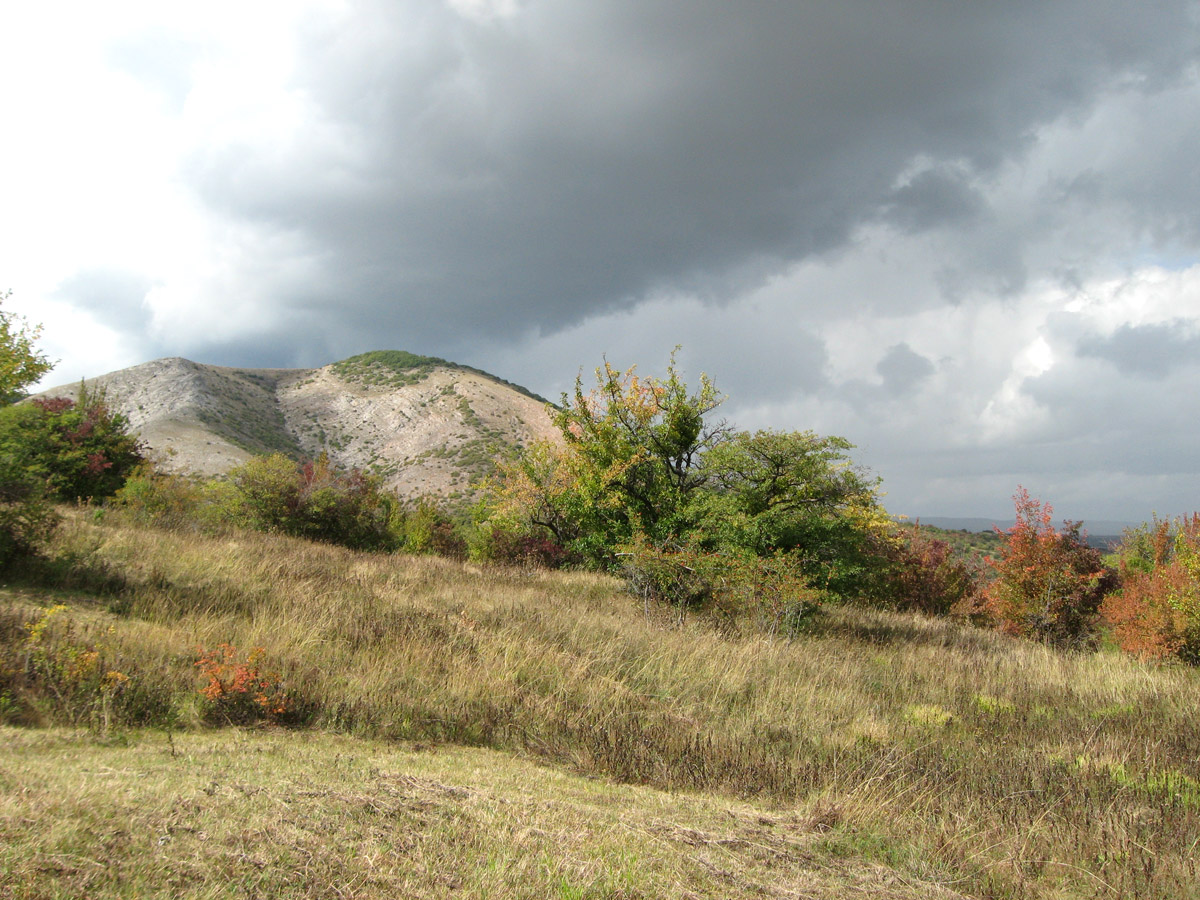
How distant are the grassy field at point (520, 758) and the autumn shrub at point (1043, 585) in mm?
7436

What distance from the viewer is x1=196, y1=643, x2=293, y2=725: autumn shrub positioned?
18.9 ft

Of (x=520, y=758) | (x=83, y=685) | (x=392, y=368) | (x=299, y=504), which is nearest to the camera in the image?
(x=83, y=685)

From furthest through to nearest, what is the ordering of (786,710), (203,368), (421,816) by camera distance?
(203,368) < (786,710) < (421,816)

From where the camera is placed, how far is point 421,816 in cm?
378

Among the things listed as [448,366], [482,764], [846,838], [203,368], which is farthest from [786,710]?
[448,366]

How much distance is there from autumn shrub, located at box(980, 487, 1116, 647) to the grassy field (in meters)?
7.44

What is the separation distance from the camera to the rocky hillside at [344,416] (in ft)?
255

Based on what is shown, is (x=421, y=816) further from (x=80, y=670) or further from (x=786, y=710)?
(x=786, y=710)

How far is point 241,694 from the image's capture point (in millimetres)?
5926

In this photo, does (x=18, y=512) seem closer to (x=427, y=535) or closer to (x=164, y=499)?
(x=164, y=499)

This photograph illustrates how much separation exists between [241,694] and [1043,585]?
20.2 metres

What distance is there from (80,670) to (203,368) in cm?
11338

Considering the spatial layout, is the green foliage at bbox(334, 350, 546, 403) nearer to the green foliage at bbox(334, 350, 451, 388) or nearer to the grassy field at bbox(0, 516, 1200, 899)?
the green foliage at bbox(334, 350, 451, 388)

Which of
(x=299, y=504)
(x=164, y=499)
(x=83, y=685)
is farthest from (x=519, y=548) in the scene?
(x=83, y=685)
